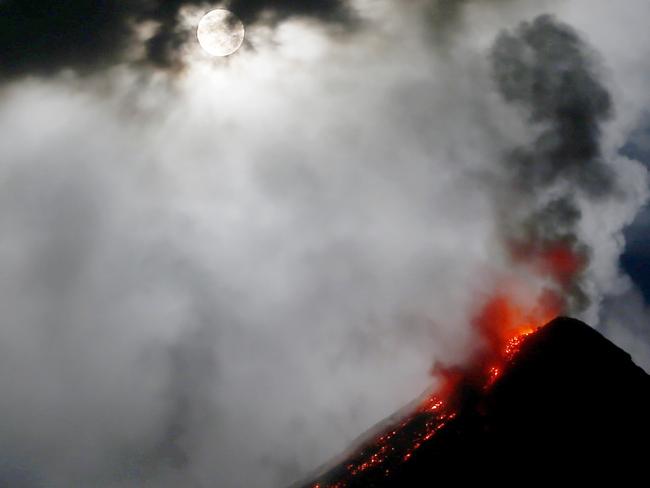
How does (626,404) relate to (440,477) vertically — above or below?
below

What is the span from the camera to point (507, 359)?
52188 mm

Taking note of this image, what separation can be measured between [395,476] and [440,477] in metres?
4.92

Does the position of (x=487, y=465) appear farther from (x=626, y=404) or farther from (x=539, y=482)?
(x=626, y=404)

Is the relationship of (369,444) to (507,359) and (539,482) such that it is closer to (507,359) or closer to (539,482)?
(507,359)

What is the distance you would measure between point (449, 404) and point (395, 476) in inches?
550

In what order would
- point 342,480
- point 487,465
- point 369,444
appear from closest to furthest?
1. point 487,465
2. point 342,480
3. point 369,444

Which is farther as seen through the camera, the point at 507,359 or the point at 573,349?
the point at 507,359

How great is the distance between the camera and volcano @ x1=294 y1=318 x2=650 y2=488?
37656 mm

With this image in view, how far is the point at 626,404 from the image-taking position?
135 ft

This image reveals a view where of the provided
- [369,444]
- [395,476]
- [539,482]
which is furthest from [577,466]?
[369,444]

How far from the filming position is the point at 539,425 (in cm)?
4138

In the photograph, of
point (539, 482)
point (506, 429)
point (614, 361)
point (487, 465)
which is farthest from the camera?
point (614, 361)

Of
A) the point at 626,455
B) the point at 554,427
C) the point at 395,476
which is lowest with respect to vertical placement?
the point at 626,455

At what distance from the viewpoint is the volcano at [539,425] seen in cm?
3766
